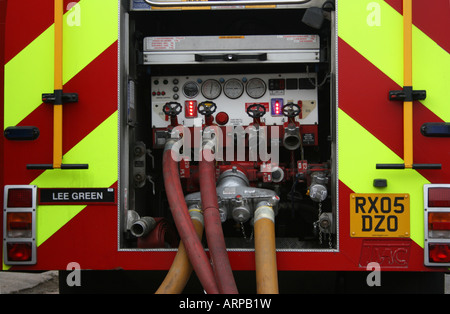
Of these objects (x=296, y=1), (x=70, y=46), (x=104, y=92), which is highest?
(x=296, y=1)

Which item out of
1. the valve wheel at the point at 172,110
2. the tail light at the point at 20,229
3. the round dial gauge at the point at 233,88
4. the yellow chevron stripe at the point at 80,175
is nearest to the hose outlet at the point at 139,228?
the yellow chevron stripe at the point at 80,175

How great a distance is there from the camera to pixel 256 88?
369 centimetres

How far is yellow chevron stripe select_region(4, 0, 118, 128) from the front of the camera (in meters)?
2.93

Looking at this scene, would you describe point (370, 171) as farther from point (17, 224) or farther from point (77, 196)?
point (17, 224)

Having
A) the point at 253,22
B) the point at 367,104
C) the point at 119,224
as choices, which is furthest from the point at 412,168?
the point at 253,22

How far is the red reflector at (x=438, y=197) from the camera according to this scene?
9.07ft

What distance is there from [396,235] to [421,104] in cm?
68

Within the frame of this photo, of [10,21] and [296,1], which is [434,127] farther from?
[10,21]

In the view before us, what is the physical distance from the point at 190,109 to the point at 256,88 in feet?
1.55

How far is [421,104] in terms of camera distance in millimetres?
2797

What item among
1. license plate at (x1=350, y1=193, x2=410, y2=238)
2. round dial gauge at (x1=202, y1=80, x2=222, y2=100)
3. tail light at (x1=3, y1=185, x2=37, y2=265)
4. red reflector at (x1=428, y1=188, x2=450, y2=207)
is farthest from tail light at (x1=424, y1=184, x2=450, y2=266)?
tail light at (x1=3, y1=185, x2=37, y2=265)

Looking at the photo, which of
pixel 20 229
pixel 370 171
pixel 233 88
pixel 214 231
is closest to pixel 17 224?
pixel 20 229

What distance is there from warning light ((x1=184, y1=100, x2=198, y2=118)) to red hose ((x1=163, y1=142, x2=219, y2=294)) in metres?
0.54

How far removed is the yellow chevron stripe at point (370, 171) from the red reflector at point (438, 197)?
0.15 ft
